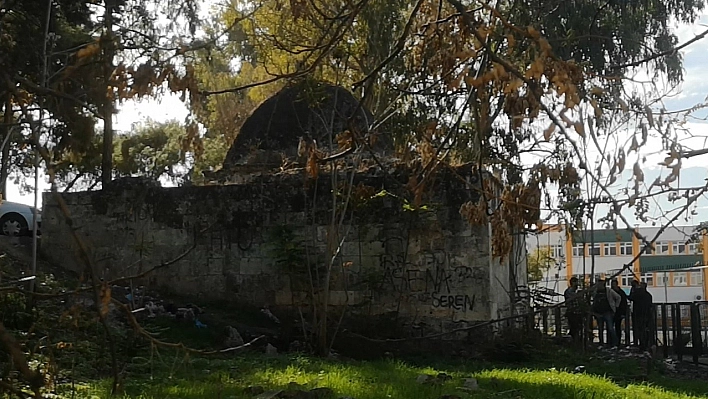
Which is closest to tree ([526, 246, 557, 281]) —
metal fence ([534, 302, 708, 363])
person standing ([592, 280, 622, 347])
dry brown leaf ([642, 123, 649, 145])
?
person standing ([592, 280, 622, 347])

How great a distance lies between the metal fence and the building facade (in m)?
0.70

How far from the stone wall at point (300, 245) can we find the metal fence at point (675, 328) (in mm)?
1181

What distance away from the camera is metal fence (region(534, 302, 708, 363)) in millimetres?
14430

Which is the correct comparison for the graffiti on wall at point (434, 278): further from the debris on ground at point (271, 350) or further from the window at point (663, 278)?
the window at point (663, 278)

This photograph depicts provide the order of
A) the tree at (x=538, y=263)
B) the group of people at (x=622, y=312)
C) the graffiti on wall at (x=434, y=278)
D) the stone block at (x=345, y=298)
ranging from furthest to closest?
the tree at (x=538, y=263) → the group of people at (x=622, y=312) → the stone block at (x=345, y=298) → the graffiti on wall at (x=434, y=278)

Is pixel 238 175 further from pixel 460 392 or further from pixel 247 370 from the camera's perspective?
pixel 460 392

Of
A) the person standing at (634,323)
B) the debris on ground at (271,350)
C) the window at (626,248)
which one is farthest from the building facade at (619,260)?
the debris on ground at (271,350)

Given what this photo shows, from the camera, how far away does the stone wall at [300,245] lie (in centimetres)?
1279

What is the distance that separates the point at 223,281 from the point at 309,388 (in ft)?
21.8

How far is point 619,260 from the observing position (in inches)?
887

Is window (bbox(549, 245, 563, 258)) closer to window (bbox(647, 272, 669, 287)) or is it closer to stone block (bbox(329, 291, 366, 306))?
window (bbox(647, 272, 669, 287))

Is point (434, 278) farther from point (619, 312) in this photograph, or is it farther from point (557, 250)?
point (557, 250)

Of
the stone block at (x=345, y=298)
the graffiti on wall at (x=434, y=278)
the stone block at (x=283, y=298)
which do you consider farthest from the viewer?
the stone block at (x=283, y=298)

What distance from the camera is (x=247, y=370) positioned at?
355 inches
